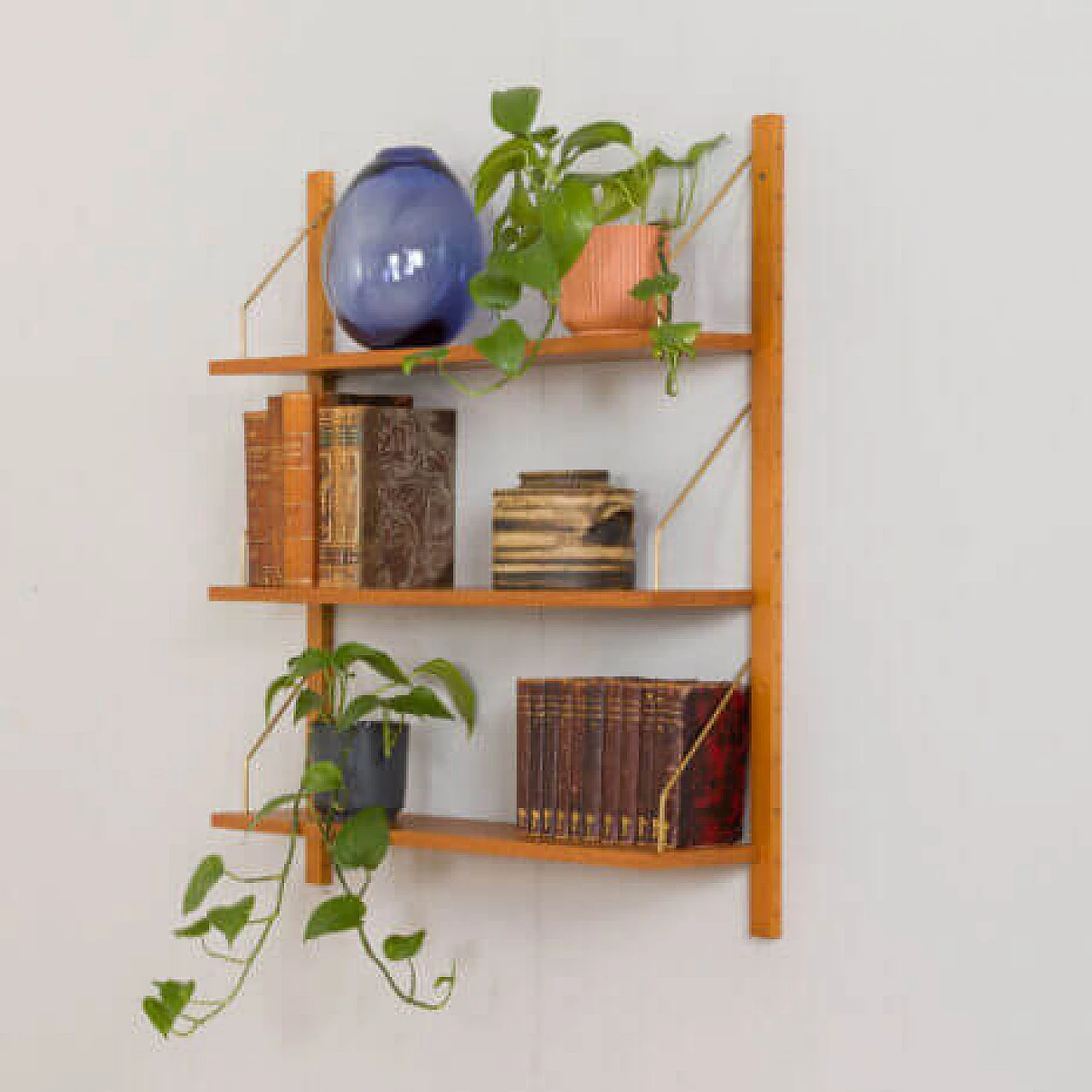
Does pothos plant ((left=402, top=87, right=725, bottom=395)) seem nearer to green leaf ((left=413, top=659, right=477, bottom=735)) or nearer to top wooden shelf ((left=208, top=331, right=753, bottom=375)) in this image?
top wooden shelf ((left=208, top=331, right=753, bottom=375))

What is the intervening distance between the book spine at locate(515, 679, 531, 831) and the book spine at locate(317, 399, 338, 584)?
291 millimetres

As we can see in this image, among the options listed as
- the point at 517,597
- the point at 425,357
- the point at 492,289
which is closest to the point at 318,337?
the point at 425,357

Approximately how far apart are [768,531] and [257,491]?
2.24ft

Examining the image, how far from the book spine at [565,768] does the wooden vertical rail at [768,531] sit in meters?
0.22

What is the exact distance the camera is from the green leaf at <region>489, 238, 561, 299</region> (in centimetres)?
168

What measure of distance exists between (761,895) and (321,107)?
122 cm

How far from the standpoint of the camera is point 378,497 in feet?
6.22

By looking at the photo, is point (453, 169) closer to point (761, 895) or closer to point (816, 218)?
point (816, 218)

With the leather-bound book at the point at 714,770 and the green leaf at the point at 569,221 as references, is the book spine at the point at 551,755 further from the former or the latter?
the green leaf at the point at 569,221

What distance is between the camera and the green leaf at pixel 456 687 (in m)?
1.92

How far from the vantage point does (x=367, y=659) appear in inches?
75.0

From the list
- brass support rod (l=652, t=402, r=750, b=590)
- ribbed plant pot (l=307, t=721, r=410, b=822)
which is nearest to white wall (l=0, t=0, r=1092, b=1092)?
brass support rod (l=652, t=402, r=750, b=590)

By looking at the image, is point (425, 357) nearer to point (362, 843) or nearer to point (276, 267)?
point (276, 267)

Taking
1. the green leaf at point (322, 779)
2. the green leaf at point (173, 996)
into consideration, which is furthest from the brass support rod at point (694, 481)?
the green leaf at point (173, 996)
